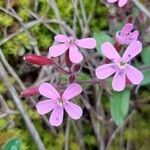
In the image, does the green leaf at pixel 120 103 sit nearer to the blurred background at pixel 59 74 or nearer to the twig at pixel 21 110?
the blurred background at pixel 59 74

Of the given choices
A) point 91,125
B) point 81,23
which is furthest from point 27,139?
point 81,23

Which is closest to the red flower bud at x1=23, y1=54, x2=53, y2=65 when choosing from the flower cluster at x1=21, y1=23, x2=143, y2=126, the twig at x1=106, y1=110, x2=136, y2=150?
the flower cluster at x1=21, y1=23, x2=143, y2=126

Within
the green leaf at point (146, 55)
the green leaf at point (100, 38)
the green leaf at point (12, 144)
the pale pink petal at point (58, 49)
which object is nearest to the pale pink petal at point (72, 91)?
the pale pink petal at point (58, 49)

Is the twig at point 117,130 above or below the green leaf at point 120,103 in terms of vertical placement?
below

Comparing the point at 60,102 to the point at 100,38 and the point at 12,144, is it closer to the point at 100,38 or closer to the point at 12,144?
the point at 12,144

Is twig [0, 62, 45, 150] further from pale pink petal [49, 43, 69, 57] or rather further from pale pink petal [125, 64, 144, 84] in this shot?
pale pink petal [125, 64, 144, 84]
